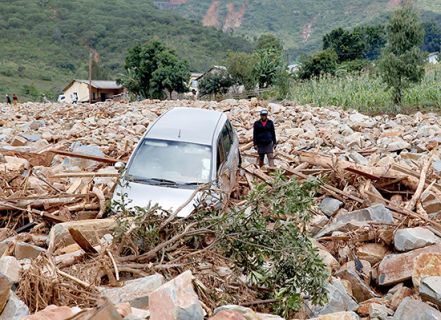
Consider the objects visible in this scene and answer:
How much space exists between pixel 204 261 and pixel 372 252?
2.57 metres

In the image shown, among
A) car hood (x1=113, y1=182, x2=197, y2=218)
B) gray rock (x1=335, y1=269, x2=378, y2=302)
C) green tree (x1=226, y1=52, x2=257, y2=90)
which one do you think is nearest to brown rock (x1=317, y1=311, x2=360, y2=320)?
gray rock (x1=335, y1=269, x2=378, y2=302)

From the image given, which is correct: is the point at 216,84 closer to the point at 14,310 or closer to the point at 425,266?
the point at 425,266

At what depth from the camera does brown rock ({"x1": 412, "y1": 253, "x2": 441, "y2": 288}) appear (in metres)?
5.29

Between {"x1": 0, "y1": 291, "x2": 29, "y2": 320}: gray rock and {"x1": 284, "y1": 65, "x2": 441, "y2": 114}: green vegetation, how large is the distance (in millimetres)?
21069

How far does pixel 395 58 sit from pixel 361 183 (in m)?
15.3

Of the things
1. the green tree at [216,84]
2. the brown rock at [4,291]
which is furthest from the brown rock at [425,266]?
the green tree at [216,84]

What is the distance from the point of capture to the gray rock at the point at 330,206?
25.4 feet

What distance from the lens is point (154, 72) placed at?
43719 mm

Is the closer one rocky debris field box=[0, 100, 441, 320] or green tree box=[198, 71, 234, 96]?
rocky debris field box=[0, 100, 441, 320]

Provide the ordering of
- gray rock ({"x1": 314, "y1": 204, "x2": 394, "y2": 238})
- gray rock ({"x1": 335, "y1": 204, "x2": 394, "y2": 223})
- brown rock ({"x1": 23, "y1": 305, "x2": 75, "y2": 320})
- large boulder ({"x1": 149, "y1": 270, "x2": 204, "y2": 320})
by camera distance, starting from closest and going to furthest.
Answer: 1. brown rock ({"x1": 23, "y1": 305, "x2": 75, "y2": 320})
2. large boulder ({"x1": 149, "y1": 270, "x2": 204, "y2": 320})
3. gray rock ({"x1": 314, "y1": 204, "x2": 394, "y2": 238})
4. gray rock ({"x1": 335, "y1": 204, "x2": 394, "y2": 223})

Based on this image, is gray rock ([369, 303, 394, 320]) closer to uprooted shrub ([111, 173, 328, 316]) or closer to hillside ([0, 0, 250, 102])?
uprooted shrub ([111, 173, 328, 316])

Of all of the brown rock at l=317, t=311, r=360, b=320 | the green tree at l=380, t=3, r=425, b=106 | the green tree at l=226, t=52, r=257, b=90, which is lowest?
the green tree at l=226, t=52, r=257, b=90

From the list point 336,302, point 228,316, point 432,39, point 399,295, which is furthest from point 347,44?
point 228,316

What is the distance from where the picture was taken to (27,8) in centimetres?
10456
